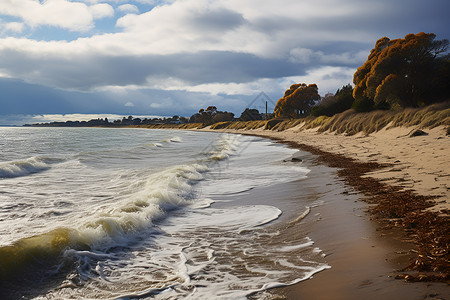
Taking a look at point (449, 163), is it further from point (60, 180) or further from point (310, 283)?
point (60, 180)

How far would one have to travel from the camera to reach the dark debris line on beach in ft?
10.0

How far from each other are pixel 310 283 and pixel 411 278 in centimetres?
93

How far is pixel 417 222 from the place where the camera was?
4543mm

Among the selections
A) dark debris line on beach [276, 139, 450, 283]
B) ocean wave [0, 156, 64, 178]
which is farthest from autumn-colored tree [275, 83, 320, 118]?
dark debris line on beach [276, 139, 450, 283]

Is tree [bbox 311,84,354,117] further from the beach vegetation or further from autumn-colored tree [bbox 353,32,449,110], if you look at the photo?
the beach vegetation

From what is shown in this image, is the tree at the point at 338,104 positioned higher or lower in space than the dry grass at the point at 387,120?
higher

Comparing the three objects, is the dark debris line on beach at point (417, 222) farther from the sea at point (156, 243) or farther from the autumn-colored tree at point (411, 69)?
the autumn-colored tree at point (411, 69)

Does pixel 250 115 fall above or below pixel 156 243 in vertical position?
above

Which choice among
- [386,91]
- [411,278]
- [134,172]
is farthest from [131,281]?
[386,91]

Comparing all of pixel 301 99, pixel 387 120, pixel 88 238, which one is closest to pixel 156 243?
pixel 88 238

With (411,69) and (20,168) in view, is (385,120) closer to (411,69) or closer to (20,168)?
(411,69)

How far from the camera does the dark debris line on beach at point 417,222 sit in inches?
120

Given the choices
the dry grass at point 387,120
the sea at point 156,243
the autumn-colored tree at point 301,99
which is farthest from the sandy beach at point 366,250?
the autumn-colored tree at point 301,99

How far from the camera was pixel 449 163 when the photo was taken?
8.43 meters
